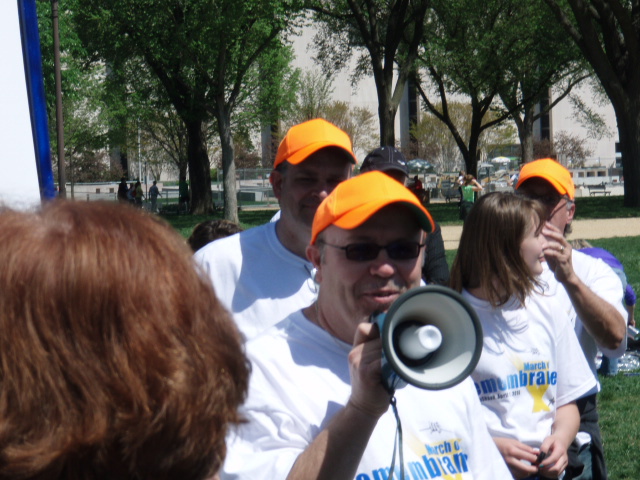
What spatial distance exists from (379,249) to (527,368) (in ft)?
4.04

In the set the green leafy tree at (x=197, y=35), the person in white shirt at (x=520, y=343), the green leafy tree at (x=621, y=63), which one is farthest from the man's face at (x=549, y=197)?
the green leafy tree at (x=197, y=35)

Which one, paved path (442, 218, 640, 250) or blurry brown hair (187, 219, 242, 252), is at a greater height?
blurry brown hair (187, 219, 242, 252)

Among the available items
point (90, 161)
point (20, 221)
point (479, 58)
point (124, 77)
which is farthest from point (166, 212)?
point (20, 221)

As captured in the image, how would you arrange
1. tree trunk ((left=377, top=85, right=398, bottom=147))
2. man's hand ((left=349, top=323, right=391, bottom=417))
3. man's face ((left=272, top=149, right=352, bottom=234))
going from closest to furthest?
man's hand ((left=349, top=323, right=391, bottom=417)) → man's face ((left=272, top=149, right=352, bottom=234)) → tree trunk ((left=377, top=85, right=398, bottom=147))

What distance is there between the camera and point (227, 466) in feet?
7.09

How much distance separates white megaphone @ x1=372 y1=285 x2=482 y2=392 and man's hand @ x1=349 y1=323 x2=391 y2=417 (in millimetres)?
31

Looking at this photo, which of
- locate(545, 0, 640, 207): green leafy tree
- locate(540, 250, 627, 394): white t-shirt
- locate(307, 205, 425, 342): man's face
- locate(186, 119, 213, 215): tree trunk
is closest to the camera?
locate(307, 205, 425, 342): man's face

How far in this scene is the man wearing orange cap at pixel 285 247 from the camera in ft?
11.9

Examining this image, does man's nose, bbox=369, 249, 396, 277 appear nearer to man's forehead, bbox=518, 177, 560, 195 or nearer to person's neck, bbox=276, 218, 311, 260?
person's neck, bbox=276, 218, 311, 260

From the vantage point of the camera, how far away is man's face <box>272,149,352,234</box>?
12.7ft

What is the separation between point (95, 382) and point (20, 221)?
0.27 metres

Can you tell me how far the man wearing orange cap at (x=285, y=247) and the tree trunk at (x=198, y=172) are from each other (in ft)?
110

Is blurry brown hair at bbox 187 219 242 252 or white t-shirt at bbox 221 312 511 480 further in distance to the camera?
blurry brown hair at bbox 187 219 242 252

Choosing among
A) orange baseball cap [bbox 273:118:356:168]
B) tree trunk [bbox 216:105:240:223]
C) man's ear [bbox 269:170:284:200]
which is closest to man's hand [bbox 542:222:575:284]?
orange baseball cap [bbox 273:118:356:168]
